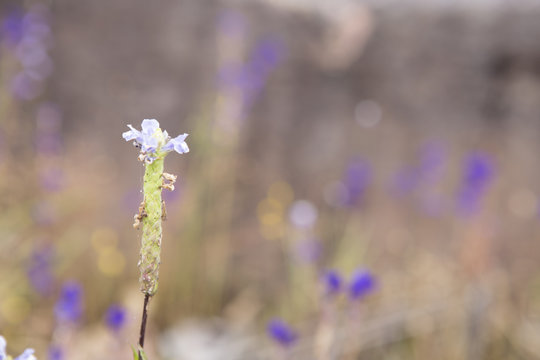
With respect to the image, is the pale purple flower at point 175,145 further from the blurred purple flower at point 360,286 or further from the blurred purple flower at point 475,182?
the blurred purple flower at point 475,182

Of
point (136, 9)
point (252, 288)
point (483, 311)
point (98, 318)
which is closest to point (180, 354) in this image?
point (98, 318)

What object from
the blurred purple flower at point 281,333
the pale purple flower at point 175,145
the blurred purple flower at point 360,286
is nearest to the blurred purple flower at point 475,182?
the blurred purple flower at point 360,286

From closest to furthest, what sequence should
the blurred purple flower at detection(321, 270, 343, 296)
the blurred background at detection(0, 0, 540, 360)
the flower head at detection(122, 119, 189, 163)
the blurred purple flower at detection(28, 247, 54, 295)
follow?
the flower head at detection(122, 119, 189, 163)
the blurred purple flower at detection(321, 270, 343, 296)
the blurred purple flower at detection(28, 247, 54, 295)
the blurred background at detection(0, 0, 540, 360)

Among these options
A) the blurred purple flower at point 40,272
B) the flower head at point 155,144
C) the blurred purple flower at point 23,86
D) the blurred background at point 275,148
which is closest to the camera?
the flower head at point 155,144

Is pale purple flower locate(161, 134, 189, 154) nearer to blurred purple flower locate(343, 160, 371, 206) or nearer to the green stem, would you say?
the green stem

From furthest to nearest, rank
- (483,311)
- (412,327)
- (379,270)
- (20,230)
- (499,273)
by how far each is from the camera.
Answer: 1. (379,270)
2. (499,273)
3. (20,230)
4. (412,327)
5. (483,311)

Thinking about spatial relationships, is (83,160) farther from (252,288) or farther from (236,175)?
(252,288)

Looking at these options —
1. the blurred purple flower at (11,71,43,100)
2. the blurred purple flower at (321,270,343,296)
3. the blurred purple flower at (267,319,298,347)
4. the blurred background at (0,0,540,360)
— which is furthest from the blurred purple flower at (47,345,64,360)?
the blurred purple flower at (11,71,43,100)
